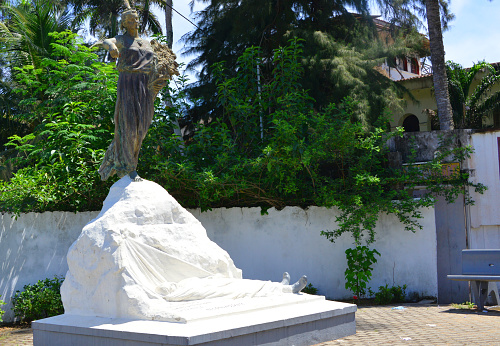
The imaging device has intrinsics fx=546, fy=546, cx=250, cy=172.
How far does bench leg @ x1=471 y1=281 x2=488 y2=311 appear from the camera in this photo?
805 cm

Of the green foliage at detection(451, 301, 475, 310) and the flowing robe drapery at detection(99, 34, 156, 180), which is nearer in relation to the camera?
the flowing robe drapery at detection(99, 34, 156, 180)

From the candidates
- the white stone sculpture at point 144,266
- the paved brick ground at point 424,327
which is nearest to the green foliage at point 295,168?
the paved brick ground at point 424,327

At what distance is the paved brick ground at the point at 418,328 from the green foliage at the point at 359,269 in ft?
1.84

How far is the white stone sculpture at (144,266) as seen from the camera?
18.2 ft

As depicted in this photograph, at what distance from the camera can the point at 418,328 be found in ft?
21.8

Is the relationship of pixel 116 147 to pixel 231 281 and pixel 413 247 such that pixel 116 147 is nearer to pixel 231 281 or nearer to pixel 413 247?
pixel 231 281

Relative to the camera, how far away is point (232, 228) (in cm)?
1023

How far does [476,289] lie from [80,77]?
25.7 feet

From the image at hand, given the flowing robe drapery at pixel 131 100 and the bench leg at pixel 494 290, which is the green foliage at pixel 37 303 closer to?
the flowing robe drapery at pixel 131 100

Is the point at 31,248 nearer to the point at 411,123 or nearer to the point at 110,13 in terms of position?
the point at 110,13

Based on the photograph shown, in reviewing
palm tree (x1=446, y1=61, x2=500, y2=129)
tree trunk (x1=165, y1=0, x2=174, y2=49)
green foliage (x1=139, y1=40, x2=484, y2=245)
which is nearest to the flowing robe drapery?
green foliage (x1=139, y1=40, x2=484, y2=245)

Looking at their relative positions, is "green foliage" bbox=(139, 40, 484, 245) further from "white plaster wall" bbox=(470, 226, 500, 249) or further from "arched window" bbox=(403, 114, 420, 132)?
"arched window" bbox=(403, 114, 420, 132)

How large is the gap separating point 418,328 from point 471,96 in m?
12.3

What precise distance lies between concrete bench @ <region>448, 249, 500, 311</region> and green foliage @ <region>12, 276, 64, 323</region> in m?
6.07
